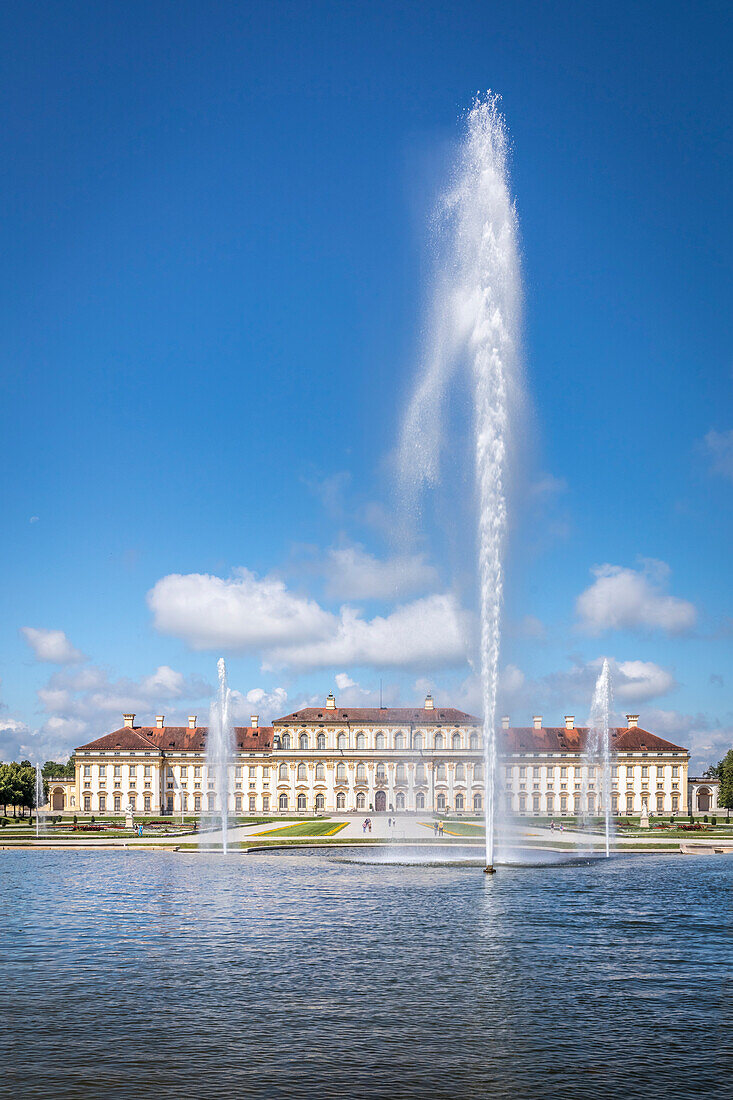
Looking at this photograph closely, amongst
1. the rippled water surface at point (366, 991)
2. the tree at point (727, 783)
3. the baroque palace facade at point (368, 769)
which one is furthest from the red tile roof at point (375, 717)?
the rippled water surface at point (366, 991)

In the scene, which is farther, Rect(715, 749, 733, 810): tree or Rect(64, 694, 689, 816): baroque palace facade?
Rect(64, 694, 689, 816): baroque palace facade

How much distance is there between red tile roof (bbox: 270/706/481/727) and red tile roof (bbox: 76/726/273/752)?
20.9 feet

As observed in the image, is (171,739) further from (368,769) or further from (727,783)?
(727,783)

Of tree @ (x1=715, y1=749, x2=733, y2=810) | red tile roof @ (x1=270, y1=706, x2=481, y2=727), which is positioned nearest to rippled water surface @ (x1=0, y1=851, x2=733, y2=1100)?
tree @ (x1=715, y1=749, x2=733, y2=810)

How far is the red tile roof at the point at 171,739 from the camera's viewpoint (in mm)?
143000

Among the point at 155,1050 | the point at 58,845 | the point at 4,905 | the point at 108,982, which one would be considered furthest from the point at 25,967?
the point at 58,845

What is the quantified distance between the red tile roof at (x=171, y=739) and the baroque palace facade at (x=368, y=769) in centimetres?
21

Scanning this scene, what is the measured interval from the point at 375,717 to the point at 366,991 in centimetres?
12325

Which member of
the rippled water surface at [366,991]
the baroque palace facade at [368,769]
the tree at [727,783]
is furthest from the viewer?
the baroque palace facade at [368,769]

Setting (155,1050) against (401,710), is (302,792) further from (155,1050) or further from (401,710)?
(155,1050)

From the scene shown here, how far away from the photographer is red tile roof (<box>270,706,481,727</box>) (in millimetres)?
139125

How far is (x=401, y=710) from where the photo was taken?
150 meters

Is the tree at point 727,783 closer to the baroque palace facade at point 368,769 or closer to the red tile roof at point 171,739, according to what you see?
the baroque palace facade at point 368,769

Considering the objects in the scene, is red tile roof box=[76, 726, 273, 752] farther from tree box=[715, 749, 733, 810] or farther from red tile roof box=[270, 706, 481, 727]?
tree box=[715, 749, 733, 810]
